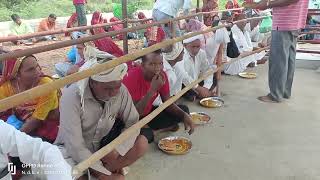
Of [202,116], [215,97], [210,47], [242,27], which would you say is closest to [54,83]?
[202,116]

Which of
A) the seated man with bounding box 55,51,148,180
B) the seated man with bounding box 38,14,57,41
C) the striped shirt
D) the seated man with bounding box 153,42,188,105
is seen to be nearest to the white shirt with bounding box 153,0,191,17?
the striped shirt

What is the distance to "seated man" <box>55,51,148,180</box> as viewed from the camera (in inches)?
87.2

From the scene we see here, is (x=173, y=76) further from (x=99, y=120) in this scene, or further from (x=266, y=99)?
(x=99, y=120)

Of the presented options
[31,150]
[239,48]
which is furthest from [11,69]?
[239,48]

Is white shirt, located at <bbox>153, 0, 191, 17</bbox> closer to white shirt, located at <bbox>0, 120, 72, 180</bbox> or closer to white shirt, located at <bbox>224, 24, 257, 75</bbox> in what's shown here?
white shirt, located at <bbox>224, 24, 257, 75</bbox>

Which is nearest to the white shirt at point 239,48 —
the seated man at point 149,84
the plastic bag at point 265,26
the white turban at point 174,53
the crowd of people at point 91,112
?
the crowd of people at point 91,112

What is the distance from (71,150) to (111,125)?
37 centimetres

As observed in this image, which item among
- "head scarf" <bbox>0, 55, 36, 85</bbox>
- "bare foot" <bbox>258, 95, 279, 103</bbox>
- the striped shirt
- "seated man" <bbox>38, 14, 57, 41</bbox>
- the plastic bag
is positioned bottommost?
"bare foot" <bbox>258, 95, 279, 103</bbox>

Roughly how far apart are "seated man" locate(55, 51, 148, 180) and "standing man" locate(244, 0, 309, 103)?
245 centimetres

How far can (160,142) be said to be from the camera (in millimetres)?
3281

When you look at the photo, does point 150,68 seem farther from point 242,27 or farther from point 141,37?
point 141,37

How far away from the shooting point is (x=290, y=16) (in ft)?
14.0

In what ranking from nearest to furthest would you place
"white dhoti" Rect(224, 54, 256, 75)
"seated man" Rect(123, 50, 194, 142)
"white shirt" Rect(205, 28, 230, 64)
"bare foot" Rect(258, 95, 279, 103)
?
"seated man" Rect(123, 50, 194, 142) → "bare foot" Rect(258, 95, 279, 103) → "white shirt" Rect(205, 28, 230, 64) → "white dhoti" Rect(224, 54, 256, 75)

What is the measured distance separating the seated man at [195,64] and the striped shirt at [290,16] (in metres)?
0.94
